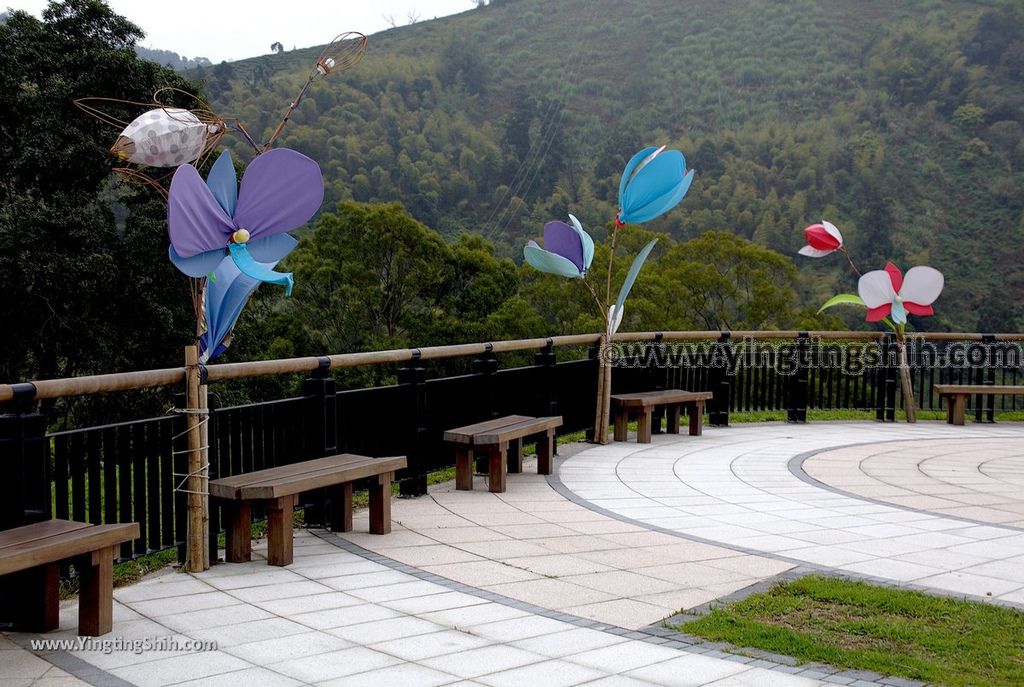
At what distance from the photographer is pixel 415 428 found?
7223mm

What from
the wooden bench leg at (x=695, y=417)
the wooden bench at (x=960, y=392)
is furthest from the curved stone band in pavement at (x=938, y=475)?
the wooden bench at (x=960, y=392)

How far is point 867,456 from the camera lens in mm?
9812

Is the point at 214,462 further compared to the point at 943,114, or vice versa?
the point at 943,114

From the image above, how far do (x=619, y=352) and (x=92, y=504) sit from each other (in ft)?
22.9

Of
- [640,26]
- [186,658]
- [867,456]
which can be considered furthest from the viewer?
[640,26]

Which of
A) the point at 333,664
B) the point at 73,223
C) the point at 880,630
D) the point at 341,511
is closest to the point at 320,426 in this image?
the point at 341,511

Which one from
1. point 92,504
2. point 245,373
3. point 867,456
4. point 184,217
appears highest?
point 184,217

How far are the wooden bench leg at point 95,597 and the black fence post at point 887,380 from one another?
11.1m

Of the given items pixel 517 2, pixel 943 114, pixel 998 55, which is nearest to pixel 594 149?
pixel 943 114

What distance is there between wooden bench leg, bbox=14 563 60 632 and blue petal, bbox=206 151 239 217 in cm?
201

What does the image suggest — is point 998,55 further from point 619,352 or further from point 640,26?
point 619,352

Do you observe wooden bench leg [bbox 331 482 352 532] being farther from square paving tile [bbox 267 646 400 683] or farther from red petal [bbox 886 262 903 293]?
red petal [bbox 886 262 903 293]

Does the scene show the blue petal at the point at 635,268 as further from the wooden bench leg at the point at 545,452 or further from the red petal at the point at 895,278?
the red petal at the point at 895,278

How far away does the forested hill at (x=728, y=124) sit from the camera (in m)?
58.6
